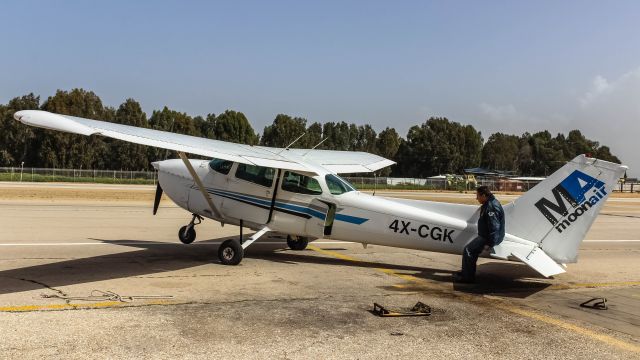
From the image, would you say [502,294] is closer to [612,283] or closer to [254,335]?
[612,283]

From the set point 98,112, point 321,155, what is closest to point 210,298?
point 321,155

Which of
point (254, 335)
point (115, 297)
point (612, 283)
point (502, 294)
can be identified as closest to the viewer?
point (254, 335)

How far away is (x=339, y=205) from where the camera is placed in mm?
10305

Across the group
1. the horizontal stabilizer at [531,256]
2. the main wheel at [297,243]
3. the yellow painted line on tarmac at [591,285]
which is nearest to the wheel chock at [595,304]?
the horizontal stabilizer at [531,256]

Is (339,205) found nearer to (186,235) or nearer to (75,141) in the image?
(186,235)

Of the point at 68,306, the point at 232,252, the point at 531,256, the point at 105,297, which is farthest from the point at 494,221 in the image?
the point at 68,306

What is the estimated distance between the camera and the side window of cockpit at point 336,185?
10.5 meters

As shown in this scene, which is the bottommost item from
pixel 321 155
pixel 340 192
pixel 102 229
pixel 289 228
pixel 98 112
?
pixel 102 229

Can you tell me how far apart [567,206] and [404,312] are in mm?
3871

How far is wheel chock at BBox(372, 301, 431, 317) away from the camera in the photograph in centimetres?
675

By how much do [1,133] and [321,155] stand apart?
240 feet

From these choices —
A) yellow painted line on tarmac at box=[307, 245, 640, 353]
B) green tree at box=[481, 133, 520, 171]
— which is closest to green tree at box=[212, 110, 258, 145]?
green tree at box=[481, 133, 520, 171]

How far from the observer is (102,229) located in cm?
1543

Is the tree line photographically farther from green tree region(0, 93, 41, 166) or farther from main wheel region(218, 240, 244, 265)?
main wheel region(218, 240, 244, 265)
